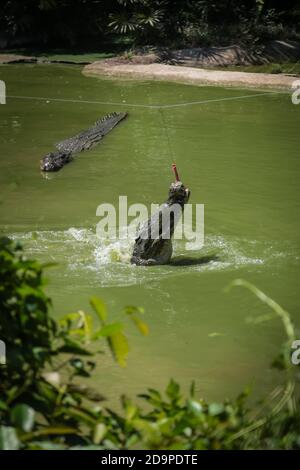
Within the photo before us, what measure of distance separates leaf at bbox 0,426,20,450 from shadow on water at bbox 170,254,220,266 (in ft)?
15.1

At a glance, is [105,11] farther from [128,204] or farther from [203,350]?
[203,350]

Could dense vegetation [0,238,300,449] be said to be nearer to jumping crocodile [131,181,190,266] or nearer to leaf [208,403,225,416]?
leaf [208,403,225,416]

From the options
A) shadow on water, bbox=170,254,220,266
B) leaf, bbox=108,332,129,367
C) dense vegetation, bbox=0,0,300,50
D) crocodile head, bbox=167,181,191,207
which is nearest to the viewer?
leaf, bbox=108,332,129,367

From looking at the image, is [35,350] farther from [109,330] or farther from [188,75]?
[188,75]

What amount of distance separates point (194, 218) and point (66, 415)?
570cm

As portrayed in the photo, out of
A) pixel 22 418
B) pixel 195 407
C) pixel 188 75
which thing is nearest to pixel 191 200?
pixel 195 407

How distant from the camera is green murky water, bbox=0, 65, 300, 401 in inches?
193

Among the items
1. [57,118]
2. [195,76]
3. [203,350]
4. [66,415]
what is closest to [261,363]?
[203,350]

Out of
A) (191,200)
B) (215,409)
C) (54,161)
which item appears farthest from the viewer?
(54,161)

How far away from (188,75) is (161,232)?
10.6 metres

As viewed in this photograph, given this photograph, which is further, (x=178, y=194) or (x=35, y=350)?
(x=178, y=194)

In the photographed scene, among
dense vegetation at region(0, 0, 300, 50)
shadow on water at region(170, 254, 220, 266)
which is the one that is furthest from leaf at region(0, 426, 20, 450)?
dense vegetation at region(0, 0, 300, 50)

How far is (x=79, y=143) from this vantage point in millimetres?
10484

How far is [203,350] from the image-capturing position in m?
4.94
